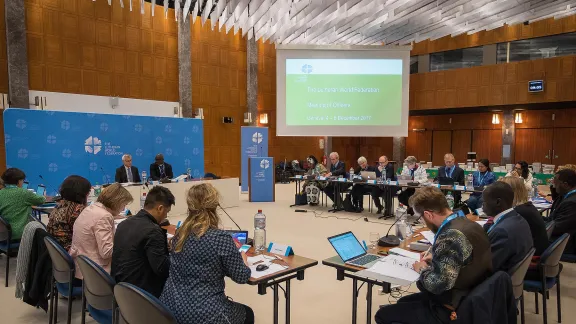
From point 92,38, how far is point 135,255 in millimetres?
8652

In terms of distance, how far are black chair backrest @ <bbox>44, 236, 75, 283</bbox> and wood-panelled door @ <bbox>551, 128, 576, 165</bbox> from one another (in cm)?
1386

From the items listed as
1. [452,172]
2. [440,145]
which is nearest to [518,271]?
[452,172]

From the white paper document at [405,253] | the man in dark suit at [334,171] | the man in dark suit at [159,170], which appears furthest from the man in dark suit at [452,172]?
the man in dark suit at [159,170]

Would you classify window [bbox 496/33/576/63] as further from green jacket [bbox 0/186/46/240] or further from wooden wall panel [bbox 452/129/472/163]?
green jacket [bbox 0/186/46/240]

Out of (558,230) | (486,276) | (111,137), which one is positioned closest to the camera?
(486,276)

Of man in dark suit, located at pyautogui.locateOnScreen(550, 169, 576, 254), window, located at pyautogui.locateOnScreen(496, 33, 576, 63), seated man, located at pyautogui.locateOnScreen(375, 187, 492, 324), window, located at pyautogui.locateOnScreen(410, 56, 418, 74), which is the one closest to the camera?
seated man, located at pyautogui.locateOnScreen(375, 187, 492, 324)

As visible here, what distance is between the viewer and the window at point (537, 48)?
10766 mm

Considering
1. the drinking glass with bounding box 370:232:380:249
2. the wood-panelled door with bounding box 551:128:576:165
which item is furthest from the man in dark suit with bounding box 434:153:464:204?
the wood-panelled door with bounding box 551:128:576:165

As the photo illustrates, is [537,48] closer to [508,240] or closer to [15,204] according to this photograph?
[508,240]

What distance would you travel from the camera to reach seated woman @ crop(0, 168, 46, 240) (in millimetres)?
3871

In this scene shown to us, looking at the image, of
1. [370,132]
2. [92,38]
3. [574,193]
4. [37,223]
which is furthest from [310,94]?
[37,223]

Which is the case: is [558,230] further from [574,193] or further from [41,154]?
[41,154]

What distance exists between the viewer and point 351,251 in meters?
2.68

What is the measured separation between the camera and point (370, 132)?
9.05 m
